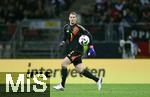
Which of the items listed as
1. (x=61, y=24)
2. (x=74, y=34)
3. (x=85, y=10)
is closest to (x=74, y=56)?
(x=74, y=34)

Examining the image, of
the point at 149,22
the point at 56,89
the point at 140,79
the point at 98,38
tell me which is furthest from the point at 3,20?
the point at 56,89

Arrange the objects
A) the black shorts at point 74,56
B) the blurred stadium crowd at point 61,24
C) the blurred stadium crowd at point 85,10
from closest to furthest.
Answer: the black shorts at point 74,56 → the blurred stadium crowd at point 61,24 → the blurred stadium crowd at point 85,10

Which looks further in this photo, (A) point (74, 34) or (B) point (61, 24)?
(B) point (61, 24)

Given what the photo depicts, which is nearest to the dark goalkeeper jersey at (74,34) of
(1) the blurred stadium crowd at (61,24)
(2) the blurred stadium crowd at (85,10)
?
(1) the blurred stadium crowd at (61,24)

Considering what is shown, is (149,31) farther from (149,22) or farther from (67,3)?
(67,3)

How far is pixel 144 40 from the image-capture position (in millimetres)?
26766

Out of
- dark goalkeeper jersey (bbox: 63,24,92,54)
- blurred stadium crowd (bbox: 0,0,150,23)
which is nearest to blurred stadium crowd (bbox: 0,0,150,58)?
blurred stadium crowd (bbox: 0,0,150,23)

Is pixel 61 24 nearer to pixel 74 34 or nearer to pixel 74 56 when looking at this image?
pixel 74 34

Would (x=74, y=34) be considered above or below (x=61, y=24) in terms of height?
above

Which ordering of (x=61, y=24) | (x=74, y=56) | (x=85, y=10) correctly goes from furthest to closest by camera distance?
(x=85, y=10) < (x=61, y=24) < (x=74, y=56)

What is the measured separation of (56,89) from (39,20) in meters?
11.7

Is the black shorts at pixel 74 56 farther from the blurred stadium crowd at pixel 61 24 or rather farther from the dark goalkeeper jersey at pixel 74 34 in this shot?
the blurred stadium crowd at pixel 61 24

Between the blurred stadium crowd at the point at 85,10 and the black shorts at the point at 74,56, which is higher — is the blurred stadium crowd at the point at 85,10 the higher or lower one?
the higher one

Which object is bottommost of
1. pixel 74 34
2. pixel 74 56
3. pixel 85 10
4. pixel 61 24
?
pixel 61 24
